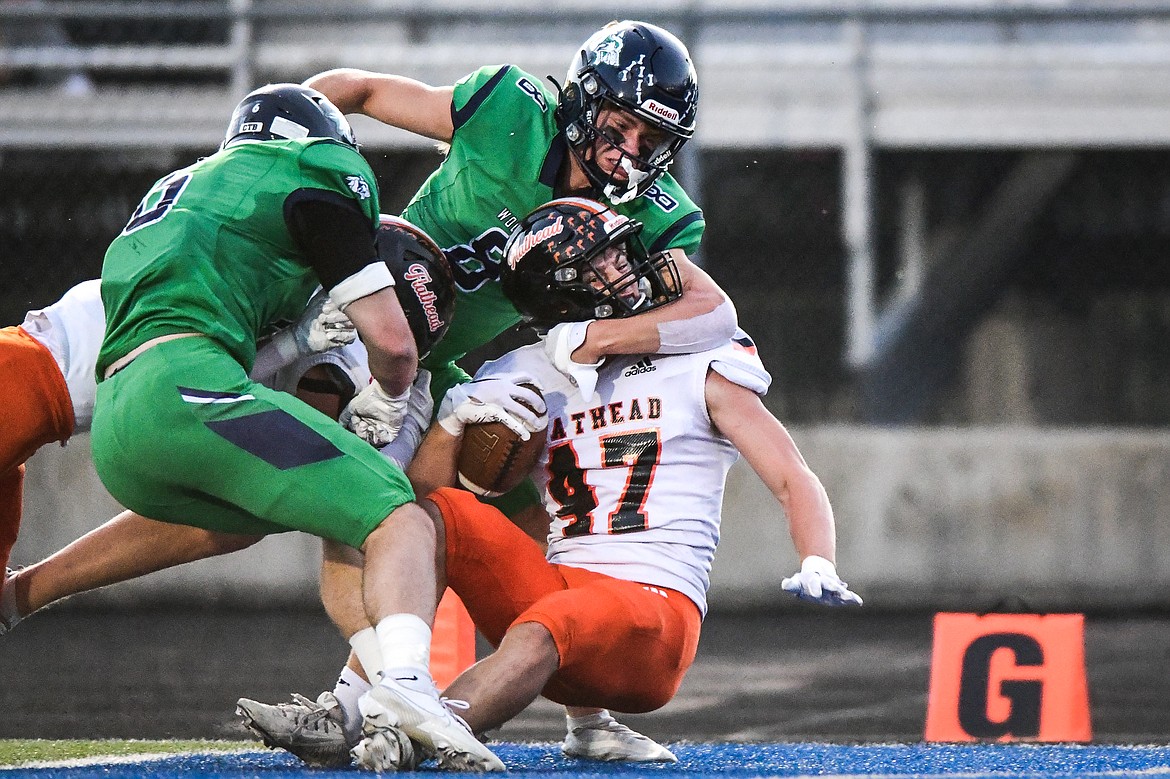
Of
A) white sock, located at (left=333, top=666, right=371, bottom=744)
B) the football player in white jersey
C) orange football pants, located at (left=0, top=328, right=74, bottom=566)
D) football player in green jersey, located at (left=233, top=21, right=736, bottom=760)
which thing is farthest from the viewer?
orange football pants, located at (left=0, top=328, right=74, bottom=566)

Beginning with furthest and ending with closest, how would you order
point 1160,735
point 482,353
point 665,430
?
point 482,353, point 1160,735, point 665,430

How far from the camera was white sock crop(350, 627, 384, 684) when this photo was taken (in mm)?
3766

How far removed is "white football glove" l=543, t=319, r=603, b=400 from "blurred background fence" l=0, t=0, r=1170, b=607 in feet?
15.0

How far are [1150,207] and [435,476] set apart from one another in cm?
941

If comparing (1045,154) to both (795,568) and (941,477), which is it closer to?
(941,477)

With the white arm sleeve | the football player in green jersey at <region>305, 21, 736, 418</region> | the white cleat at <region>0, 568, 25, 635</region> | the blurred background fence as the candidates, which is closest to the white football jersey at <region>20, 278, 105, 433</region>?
the white cleat at <region>0, 568, 25, 635</region>

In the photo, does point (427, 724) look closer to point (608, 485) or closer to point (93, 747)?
point (608, 485)

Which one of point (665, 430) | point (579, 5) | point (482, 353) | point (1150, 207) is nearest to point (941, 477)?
point (482, 353)

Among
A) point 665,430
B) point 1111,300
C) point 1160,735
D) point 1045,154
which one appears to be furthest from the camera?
point 1111,300

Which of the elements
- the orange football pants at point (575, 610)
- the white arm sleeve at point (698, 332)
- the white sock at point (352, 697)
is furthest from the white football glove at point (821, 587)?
the white sock at point (352, 697)

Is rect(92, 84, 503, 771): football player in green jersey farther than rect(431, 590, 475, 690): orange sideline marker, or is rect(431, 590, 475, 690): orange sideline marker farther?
rect(431, 590, 475, 690): orange sideline marker

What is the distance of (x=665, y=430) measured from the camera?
418 cm

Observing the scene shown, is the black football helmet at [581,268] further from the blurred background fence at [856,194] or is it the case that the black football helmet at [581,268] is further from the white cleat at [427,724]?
the blurred background fence at [856,194]

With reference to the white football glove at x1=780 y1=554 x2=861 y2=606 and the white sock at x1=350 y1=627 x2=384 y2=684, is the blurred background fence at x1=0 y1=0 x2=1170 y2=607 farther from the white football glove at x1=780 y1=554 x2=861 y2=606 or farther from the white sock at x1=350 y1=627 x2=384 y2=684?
the white sock at x1=350 y1=627 x2=384 y2=684
